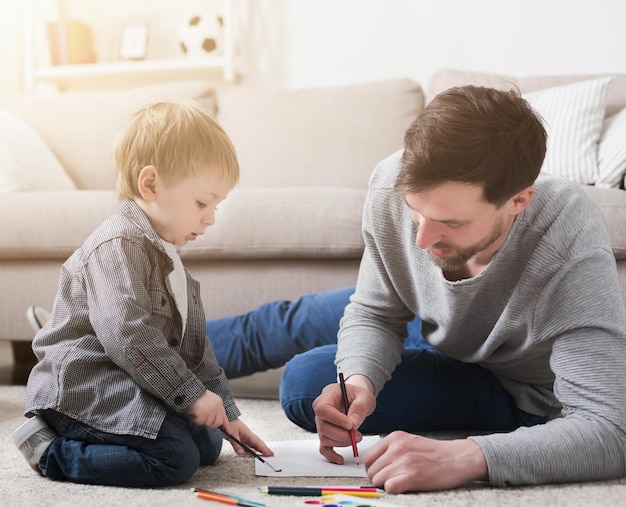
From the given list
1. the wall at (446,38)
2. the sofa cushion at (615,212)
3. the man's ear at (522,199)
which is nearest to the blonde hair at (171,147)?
the man's ear at (522,199)

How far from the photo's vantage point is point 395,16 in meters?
3.21

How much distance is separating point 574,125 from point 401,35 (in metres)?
1.14

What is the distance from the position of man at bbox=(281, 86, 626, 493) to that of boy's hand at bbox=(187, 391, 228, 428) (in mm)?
147

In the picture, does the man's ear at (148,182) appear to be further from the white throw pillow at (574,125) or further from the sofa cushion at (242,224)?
the white throw pillow at (574,125)

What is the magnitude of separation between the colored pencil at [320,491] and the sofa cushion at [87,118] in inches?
74.6

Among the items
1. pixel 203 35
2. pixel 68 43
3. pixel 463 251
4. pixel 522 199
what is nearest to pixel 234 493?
pixel 463 251

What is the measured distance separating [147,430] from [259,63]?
256cm

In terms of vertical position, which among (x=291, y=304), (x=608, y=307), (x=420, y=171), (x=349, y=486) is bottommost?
(x=291, y=304)

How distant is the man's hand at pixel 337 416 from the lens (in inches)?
45.4

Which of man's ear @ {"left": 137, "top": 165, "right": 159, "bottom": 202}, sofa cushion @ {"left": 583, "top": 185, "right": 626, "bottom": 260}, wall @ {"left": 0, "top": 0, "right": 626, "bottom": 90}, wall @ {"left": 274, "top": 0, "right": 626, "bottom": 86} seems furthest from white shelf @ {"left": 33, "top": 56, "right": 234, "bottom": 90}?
man's ear @ {"left": 137, "top": 165, "right": 159, "bottom": 202}

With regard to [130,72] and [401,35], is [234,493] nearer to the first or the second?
[401,35]

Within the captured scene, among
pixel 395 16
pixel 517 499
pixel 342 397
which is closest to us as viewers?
pixel 517 499

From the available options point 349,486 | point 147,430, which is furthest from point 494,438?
point 147,430

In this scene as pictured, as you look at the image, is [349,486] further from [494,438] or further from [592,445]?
[592,445]
